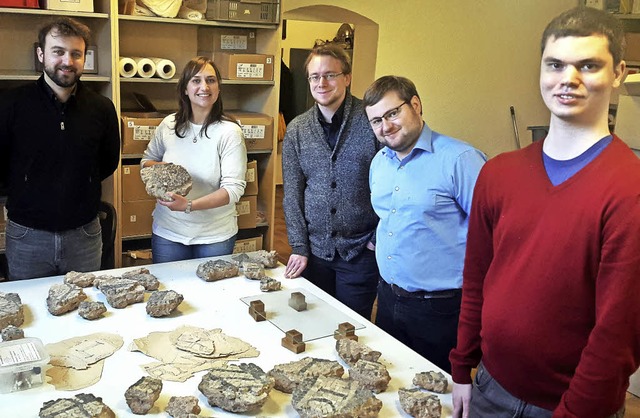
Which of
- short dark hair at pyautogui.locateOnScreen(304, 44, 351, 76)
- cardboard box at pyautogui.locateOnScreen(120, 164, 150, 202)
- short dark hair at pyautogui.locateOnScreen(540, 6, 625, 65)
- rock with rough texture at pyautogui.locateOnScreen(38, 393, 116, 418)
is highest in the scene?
short dark hair at pyautogui.locateOnScreen(540, 6, 625, 65)

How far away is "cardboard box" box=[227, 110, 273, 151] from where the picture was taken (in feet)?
12.2

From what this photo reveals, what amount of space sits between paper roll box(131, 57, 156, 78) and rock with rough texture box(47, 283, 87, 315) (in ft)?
5.73

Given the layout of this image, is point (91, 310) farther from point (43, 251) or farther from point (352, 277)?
point (352, 277)

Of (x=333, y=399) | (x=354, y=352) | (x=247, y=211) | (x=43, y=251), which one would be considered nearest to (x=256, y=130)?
(x=247, y=211)

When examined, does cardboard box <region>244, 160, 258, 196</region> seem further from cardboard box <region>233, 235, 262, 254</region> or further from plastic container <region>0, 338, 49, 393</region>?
plastic container <region>0, 338, 49, 393</region>

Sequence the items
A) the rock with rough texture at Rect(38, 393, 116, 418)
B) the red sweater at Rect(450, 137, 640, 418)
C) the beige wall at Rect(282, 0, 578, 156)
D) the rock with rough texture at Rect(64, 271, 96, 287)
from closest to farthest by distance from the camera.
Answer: the red sweater at Rect(450, 137, 640, 418)
the rock with rough texture at Rect(38, 393, 116, 418)
the rock with rough texture at Rect(64, 271, 96, 287)
the beige wall at Rect(282, 0, 578, 156)

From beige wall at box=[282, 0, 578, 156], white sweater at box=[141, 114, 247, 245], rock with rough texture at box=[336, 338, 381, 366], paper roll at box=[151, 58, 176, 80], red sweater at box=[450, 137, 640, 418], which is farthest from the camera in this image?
beige wall at box=[282, 0, 578, 156]


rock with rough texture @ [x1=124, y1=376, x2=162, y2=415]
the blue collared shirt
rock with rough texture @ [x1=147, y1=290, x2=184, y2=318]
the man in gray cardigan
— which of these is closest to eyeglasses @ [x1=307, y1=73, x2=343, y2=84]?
the man in gray cardigan

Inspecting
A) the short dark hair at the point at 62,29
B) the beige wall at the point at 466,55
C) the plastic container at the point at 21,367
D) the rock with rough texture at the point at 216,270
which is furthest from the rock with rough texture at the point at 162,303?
the beige wall at the point at 466,55

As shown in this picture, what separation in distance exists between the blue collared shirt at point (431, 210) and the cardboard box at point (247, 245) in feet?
6.84

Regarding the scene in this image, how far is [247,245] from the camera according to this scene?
3938 millimetres

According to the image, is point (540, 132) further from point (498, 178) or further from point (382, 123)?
point (498, 178)

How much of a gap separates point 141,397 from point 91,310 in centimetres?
59

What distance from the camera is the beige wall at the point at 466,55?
469 cm
